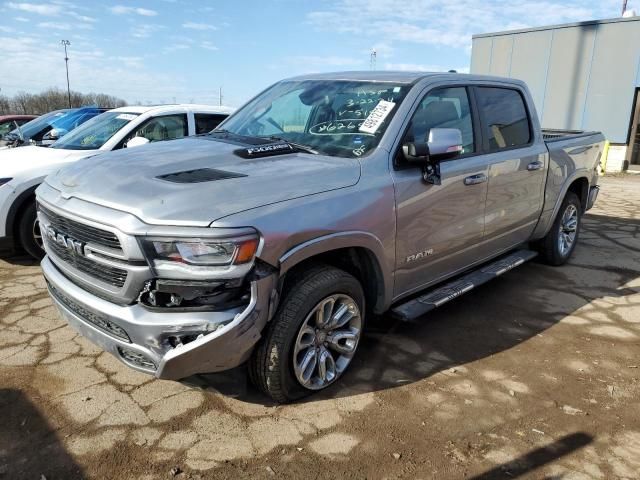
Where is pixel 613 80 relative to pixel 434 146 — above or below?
above

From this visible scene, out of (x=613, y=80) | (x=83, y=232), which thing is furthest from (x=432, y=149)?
(x=613, y=80)

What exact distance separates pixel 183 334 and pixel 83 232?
0.80 m

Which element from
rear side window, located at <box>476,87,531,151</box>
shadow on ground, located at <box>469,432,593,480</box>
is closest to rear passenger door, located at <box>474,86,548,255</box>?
rear side window, located at <box>476,87,531,151</box>

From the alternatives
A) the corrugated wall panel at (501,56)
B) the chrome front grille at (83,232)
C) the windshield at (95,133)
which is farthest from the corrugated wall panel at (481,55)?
the chrome front grille at (83,232)

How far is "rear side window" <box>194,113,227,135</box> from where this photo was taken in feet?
22.5

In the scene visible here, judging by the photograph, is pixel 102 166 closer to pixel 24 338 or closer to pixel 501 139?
pixel 24 338

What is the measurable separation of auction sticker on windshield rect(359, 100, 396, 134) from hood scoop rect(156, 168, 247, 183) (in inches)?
39.6

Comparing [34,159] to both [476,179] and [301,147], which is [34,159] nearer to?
[301,147]

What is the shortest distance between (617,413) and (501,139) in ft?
7.63

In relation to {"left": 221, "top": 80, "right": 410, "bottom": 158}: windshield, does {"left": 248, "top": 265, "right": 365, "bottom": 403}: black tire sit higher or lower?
lower

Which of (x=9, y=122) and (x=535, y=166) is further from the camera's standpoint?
(x=9, y=122)

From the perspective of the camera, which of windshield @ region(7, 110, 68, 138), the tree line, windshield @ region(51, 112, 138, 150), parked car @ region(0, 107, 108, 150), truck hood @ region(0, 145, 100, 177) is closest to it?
truck hood @ region(0, 145, 100, 177)

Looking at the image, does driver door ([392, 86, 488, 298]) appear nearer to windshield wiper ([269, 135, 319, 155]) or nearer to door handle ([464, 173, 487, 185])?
door handle ([464, 173, 487, 185])

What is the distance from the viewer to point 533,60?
16.5m
